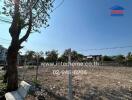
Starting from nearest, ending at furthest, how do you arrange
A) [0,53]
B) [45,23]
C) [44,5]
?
1. [44,5]
2. [45,23]
3. [0,53]

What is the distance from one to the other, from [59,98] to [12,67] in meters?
4.50


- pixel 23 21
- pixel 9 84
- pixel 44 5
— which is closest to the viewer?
pixel 9 84

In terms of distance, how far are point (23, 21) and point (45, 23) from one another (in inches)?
95.8

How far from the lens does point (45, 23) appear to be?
14.5 meters

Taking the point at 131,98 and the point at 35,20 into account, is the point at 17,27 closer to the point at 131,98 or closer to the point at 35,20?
the point at 35,20

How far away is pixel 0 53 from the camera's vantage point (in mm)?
85000

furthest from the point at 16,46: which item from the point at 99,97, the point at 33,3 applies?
the point at 99,97

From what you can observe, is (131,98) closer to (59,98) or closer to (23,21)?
(59,98)

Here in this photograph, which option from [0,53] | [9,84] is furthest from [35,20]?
[0,53]

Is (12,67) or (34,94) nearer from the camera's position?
(34,94)

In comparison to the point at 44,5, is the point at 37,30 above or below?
below

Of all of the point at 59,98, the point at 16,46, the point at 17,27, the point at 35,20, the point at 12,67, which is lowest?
the point at 59,98

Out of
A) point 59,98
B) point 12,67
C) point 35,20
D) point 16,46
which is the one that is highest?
point 35,20

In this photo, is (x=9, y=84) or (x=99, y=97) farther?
(x=9, y=84)
